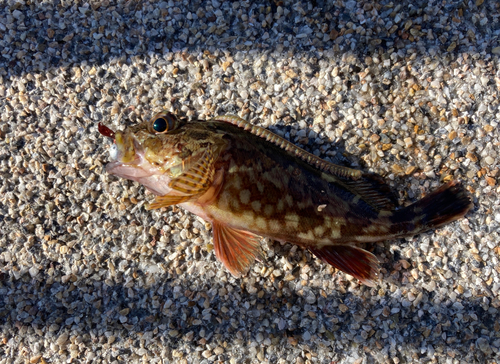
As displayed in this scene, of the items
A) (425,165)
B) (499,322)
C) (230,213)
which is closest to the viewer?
(230,213)

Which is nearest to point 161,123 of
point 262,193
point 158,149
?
point 158,149

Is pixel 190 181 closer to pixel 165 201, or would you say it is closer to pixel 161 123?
pixel 165 201

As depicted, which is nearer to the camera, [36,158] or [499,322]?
[499,322]

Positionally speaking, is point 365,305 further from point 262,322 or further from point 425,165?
point 425,165

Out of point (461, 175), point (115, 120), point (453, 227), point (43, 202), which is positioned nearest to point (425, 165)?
point (461, 175)

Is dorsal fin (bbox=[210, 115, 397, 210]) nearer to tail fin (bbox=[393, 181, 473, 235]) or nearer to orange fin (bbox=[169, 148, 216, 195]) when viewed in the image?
tail fin (bbox=[393, 181, 473, 235])

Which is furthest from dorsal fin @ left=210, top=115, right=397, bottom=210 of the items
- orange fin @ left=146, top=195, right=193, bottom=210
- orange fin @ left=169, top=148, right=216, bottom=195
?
orange fin @ left=146, top=195, right=193, bottom=210

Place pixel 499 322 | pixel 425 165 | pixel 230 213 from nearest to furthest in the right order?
pixel 230 213
pixel 499 322
pixel 425 165

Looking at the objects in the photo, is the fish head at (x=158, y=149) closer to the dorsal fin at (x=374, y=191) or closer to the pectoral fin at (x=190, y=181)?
the pectoral fin at (x=190, y=181)
